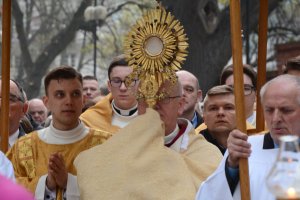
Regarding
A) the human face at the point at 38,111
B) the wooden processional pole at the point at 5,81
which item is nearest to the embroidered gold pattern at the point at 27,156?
the wooden processional pole at the point at 5,81

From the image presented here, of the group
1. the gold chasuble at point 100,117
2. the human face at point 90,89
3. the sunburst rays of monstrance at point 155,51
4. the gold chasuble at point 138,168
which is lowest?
the gold chasuble at point 138,168

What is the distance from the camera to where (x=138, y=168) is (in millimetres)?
4562

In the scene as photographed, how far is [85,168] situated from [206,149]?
76 cm

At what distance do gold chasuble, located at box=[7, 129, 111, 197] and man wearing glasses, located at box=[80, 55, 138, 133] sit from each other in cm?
83

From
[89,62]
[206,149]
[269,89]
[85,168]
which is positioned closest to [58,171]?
[85,168]

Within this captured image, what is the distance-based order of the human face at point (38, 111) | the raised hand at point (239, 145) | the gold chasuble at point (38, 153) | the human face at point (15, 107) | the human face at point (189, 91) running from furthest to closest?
the human face at point (38, 111)
the human face at point (189, 91)
the human face at point (15, 107)
the gold chasuble at point (38, 153)
the raised hand at point (239, 145)

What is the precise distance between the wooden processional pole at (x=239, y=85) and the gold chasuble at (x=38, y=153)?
1438 mm

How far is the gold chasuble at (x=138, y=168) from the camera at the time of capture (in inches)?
178

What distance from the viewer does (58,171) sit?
495 centimetres

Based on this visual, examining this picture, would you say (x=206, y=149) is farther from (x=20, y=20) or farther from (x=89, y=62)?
(x=89, y=62)

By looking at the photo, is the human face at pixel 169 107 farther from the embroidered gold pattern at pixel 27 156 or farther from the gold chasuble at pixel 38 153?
the embroidered gold pattern at pixel 27 156

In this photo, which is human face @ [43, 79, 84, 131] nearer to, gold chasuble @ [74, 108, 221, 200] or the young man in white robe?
gold chasuble @ [74, 108, 221, 200]

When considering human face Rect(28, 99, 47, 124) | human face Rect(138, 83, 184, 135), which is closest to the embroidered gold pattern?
human face Rect(138, 83, 184, 135)

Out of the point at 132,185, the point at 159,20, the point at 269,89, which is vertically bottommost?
the point at 132,185
